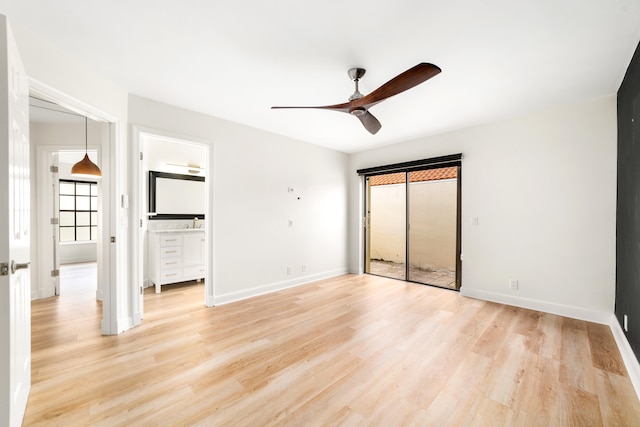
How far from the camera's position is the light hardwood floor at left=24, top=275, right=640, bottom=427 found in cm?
156

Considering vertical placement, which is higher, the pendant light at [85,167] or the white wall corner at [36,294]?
the pendant light at [85,167]

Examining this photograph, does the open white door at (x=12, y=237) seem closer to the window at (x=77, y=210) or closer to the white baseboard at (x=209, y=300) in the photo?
the white baseboard at (x=209, y=300)

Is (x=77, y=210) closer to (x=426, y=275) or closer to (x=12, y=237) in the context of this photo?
(x=12, y=237)

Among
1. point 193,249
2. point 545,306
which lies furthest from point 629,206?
point 193,249

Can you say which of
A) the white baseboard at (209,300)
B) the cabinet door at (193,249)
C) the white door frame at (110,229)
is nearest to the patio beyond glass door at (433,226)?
the white baseboard at (209,300)

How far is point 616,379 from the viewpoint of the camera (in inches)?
74.4

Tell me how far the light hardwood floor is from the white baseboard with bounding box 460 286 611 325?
138 mm

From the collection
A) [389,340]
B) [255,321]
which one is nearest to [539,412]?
[389,340]

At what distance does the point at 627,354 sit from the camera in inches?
82.4

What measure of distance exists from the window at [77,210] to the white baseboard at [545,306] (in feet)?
27.1

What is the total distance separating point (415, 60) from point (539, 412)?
2.59 metres

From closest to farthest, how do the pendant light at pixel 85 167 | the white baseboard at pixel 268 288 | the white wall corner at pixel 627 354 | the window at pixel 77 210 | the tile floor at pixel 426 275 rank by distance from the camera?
the white wall corner at pixel 627 354
the white baseboard at pixel 268 288
the pendant light at pixel 85 167
the tile floor at pixel 426 275
the window at pixel 77 210

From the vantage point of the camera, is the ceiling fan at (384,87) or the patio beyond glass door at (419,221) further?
the patio beyond glass door at (419,221)

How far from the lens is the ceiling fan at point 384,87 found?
1.74m
